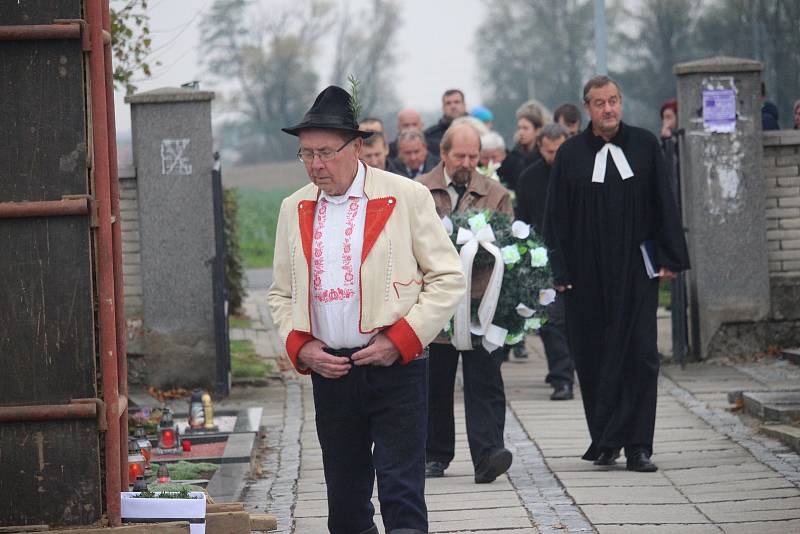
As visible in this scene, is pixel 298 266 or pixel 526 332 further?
pixel 526 332

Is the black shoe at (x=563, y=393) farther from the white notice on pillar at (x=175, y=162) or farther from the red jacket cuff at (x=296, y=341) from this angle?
the red jacket cuff at (x=296, y=341)

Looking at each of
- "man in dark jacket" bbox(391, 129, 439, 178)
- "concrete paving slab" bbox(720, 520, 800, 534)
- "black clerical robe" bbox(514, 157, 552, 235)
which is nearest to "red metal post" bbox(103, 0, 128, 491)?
"concrete paving slab" bbox(720, 520, 800, 534)

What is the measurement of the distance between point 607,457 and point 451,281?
3354 millimetres

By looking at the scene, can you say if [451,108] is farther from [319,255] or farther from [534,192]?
[319,255]

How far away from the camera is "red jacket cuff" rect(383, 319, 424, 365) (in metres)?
5.42

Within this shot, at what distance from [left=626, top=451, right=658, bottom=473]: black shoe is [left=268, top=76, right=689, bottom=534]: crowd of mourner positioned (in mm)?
15

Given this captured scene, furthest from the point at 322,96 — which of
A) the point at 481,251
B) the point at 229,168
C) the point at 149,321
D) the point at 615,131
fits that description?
the point at 229,168

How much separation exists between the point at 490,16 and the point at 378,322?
27754 millimetres

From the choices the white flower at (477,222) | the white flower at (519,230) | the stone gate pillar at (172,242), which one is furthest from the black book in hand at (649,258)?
the stone gate pillar at (172,242)

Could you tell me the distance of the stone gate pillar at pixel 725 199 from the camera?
516 inches

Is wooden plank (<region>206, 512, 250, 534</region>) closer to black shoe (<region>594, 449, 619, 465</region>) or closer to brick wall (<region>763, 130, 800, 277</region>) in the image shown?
black shoe (<region>594, 449, 619, 465</region>)

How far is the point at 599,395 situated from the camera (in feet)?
28.2

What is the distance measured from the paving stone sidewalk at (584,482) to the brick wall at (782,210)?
232cm

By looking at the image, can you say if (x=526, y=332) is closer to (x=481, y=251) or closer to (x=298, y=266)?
(x=481, y=251)
